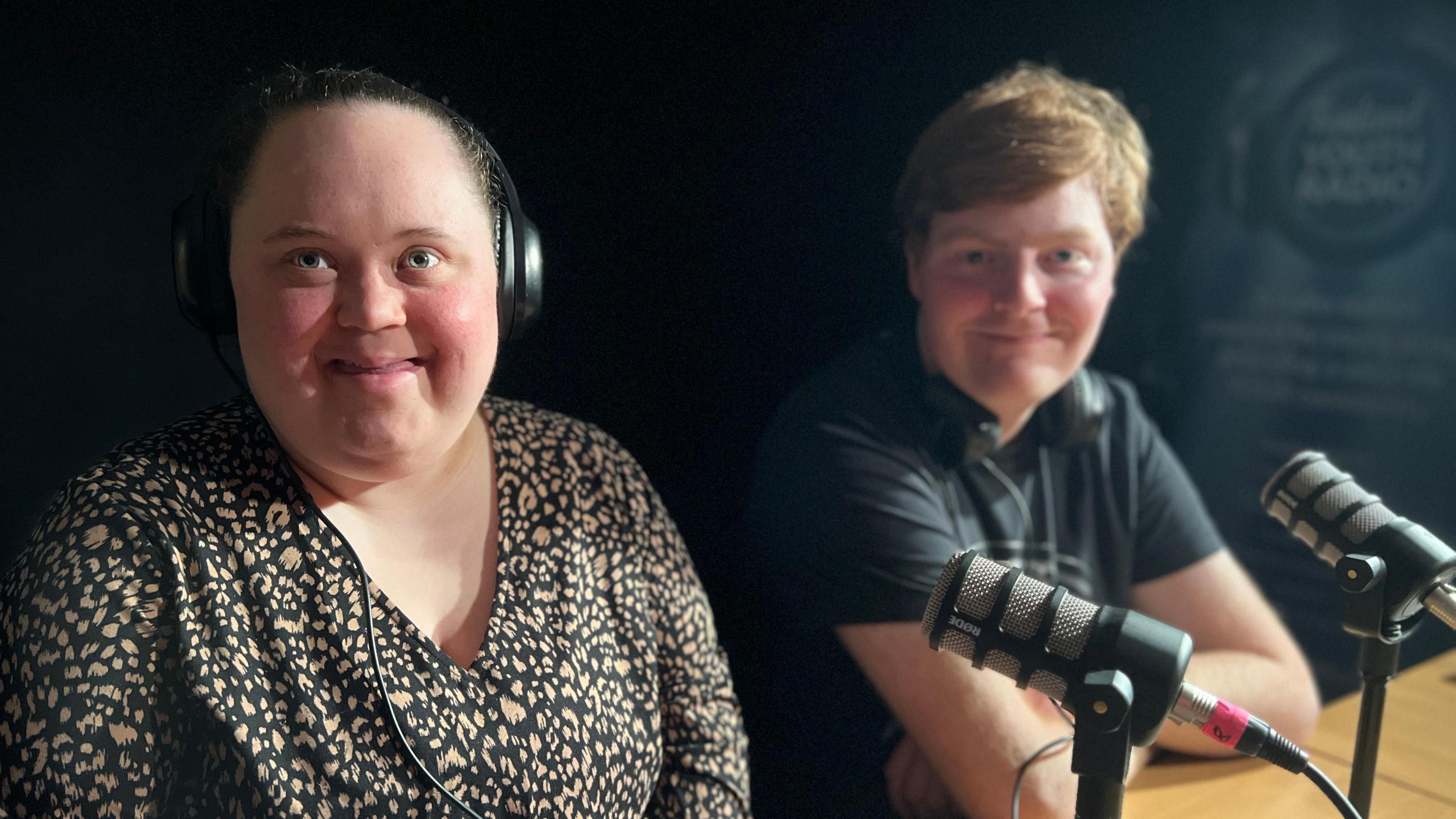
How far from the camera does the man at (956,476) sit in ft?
4.76

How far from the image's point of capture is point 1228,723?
93 centimetres

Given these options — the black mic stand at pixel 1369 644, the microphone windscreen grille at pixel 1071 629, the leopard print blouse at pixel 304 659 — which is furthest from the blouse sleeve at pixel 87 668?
the black mic stand at pixel 1369 644

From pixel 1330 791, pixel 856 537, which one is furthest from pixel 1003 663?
pixel 856 537

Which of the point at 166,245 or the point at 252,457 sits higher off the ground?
the point at 166,245

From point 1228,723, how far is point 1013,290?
0.78m

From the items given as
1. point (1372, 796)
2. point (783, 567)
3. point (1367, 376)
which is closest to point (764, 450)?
point (783, 567)

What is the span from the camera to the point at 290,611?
1.02 metres

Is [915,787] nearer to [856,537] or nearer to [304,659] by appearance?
[856,537]

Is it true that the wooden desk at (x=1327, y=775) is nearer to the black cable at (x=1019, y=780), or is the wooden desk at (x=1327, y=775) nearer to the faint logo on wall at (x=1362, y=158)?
the black cable at (x=1019, y=780)

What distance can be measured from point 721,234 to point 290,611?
739mm

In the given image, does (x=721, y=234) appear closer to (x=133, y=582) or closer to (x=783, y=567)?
(x=783, y=567)

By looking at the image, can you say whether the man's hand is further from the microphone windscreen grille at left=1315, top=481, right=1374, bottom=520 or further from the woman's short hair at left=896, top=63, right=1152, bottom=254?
the woman's short hair at left=896, top=63, right=1152, bottom=254

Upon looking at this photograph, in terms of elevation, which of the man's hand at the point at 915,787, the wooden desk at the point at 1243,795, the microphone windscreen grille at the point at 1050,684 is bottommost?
the man's hand at the point at 915,787

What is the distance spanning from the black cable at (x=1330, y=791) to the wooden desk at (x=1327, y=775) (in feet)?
0.72
